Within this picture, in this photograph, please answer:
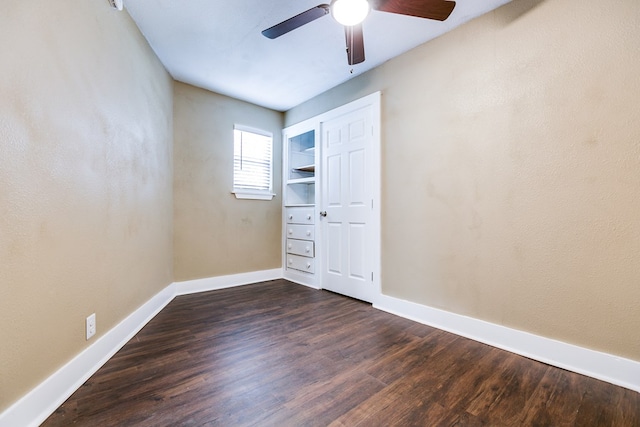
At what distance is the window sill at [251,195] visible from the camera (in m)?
3.77

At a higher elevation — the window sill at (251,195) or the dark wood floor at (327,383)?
the window sill at (251,195)

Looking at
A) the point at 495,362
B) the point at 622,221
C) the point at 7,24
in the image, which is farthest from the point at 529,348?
the point at 7,24

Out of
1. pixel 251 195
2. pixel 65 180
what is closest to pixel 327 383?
pixel 65 180

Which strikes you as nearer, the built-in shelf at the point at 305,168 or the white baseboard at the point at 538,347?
the white baseboard at the point at 538,347

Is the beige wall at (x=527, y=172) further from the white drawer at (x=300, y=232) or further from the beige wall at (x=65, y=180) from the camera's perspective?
the beige wall at (x=65, y=180)

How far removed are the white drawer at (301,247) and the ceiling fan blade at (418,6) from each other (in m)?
2.68

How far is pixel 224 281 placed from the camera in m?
3.62

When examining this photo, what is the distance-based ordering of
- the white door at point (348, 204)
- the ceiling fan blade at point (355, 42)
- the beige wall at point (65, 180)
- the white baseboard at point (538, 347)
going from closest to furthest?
1. the beige wall at point (65, 180)
2. the white baseboard at point (538, 347)
3. the ceiling fan blade at point (355, 42)
4. the white door at point (348, 204)

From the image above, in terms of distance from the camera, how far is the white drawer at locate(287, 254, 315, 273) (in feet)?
12.1

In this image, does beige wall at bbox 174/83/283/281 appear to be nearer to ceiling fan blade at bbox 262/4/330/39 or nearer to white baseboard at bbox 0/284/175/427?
white baseboard at bbox 0/284/175/427

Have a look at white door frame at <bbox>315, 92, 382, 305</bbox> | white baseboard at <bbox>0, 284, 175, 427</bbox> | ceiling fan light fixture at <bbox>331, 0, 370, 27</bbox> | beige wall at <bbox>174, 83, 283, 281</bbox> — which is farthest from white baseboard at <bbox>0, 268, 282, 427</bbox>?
ceiling fan light fixture at <bbox>331, 0, 370, 27</bbox>

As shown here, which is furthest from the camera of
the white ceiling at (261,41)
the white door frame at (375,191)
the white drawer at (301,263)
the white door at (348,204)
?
the white drawer at (301,263)

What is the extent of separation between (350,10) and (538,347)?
2.48 metres

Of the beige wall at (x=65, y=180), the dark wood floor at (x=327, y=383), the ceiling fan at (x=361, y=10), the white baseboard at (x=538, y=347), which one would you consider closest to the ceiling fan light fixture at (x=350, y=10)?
the ceiling fan at (x=361, y=10)
